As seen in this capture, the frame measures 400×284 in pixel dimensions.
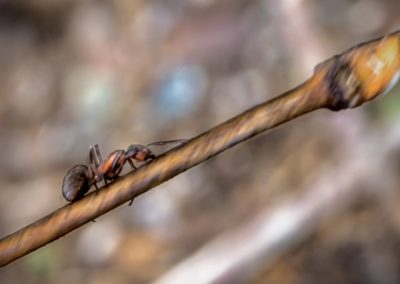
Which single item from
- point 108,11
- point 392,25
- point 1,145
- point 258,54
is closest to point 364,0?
point 392,25

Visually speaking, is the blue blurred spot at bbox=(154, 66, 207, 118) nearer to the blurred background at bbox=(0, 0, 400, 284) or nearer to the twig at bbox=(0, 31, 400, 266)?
the blurred background at bbox=(0, 0, 400, 284)

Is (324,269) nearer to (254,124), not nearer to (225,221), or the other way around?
(225,221)

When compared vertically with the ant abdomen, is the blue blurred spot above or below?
above

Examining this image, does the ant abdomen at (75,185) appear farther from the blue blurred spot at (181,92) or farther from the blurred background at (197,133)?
the blue blurred spot at (181,92)

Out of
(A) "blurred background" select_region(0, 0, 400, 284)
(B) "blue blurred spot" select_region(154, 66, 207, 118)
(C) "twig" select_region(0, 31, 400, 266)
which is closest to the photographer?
(C) "twig" select_region(0, 31, 400, 266)

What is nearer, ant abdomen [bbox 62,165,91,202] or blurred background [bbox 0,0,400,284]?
ant abdomen [bbox 62,165,91,202]

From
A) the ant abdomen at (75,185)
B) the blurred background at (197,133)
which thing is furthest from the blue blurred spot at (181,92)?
the ant abdomen at (75,185)

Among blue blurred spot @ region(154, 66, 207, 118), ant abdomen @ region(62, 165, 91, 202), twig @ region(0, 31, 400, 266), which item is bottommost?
twig @ region(0, 31, 400, 266)

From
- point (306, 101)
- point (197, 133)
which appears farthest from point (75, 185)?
point (197, 133)

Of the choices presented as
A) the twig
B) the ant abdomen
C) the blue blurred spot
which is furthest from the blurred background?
the twig
